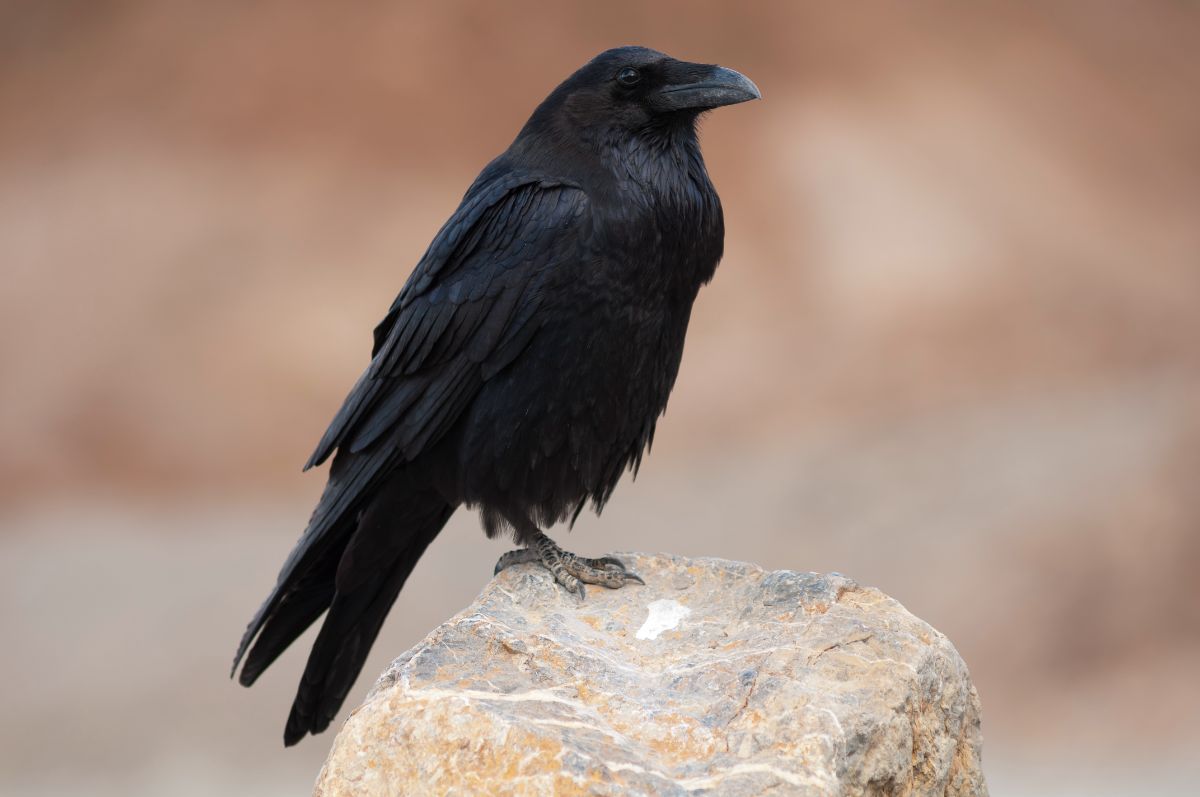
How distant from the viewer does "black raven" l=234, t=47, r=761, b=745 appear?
3648 millimetres

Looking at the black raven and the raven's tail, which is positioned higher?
the black raven

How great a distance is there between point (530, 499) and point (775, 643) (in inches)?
38.7

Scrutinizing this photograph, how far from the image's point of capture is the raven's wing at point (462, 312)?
368 centimetres

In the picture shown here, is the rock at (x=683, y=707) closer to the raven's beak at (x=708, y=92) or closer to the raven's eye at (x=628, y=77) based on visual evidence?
the raven's beak at (x=708, y=92)

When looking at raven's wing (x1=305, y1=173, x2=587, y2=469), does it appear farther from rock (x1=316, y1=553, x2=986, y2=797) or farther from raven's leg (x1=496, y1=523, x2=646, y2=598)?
rock (x1=316, y1=553, x2=986, y2=797)

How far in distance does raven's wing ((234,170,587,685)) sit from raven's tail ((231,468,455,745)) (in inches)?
1.3

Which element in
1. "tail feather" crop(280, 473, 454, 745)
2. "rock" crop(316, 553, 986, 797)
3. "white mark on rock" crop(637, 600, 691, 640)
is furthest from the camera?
"tail feather" crop(280, 473, 454, 745)

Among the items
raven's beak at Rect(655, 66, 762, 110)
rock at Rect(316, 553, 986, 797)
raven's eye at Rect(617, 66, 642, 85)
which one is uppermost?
raven's eye at Rect(617, 66, 642, 85)

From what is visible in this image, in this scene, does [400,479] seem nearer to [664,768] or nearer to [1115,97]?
[664,768]

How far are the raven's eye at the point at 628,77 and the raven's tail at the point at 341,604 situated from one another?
1.33 m

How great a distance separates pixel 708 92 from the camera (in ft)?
12.5

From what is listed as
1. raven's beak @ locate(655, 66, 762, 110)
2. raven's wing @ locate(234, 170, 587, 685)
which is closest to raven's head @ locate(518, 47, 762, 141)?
raven's beak @ locate(655, 66, 762, 110)

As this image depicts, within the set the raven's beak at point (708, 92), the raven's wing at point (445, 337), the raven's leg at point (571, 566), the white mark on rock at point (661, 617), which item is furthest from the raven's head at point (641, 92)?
the white mark on rock at point (661, 617)

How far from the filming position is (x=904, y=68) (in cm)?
1088
